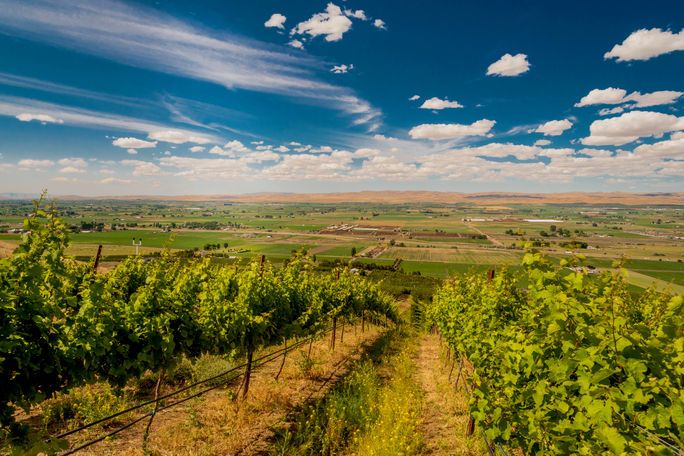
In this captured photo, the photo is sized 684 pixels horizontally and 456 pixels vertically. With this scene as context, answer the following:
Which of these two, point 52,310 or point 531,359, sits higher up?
point 52,310

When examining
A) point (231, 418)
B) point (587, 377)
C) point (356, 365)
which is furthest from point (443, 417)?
point (587, 377)

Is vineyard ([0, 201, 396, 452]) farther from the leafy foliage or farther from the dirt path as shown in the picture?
the leafy foliage

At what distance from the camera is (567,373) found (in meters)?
3.34

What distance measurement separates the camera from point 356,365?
1165 cm

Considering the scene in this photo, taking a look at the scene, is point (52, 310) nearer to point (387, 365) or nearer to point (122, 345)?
point (122, 345)

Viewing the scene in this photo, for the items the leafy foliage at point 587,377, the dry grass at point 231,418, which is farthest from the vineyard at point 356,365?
the dry grass at point 231,418

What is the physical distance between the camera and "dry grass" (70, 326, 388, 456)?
6082 mm

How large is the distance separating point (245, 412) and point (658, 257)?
11843cm

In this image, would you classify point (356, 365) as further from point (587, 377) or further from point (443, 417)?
point (587, 377)

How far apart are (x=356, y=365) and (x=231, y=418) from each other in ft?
18.3

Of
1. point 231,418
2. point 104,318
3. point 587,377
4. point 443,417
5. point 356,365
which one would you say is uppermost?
point 587,377

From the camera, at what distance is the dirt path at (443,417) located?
6789 mm

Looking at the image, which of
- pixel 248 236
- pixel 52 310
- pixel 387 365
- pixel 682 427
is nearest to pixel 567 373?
pixel 682 427

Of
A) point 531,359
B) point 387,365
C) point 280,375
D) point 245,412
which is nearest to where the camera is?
point 531,359
